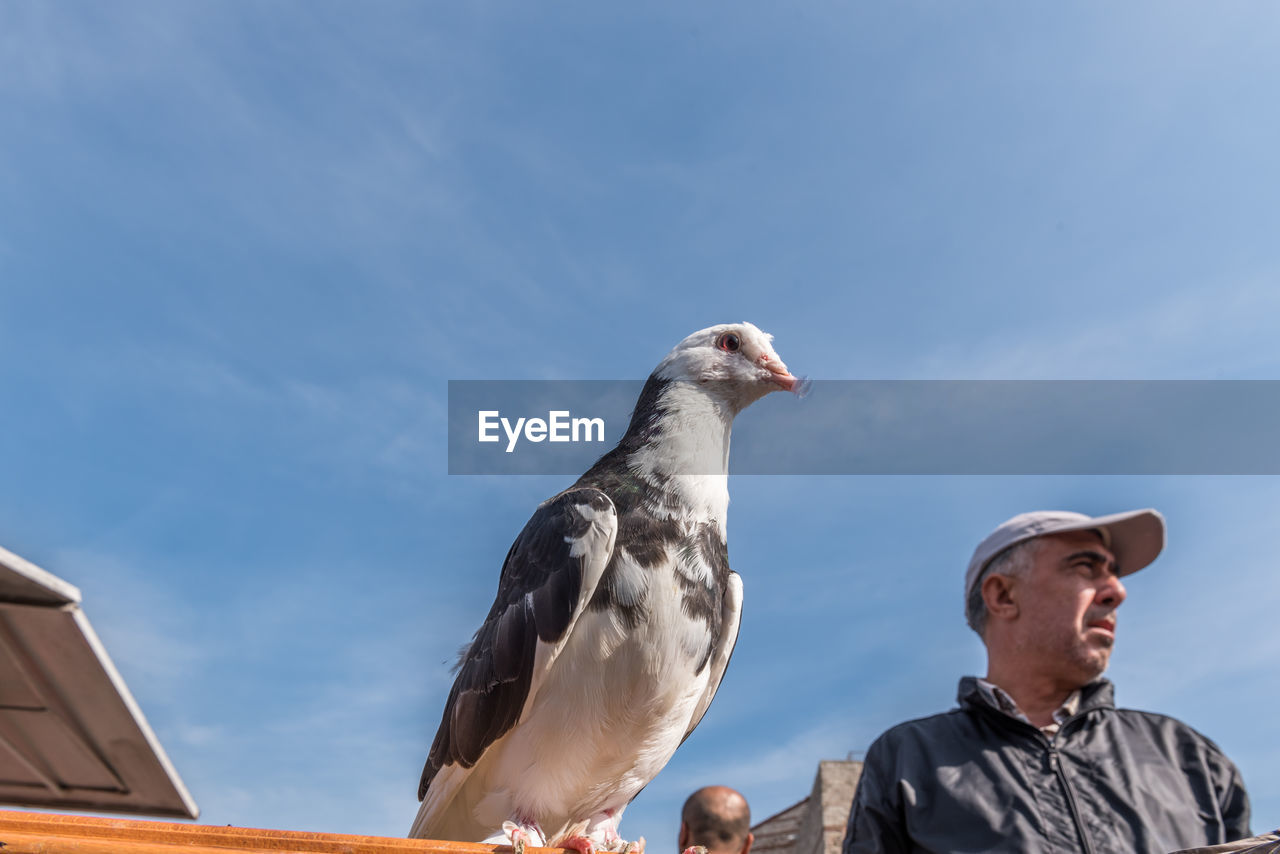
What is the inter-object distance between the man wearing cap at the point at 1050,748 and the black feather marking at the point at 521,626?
1.71 metres

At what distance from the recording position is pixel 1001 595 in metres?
4.89

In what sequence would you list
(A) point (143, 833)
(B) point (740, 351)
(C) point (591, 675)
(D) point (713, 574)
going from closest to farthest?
(A) point (143, 833) < (C) point (591, 675) < (D) point (713, 574) < (B) point (740, 351)

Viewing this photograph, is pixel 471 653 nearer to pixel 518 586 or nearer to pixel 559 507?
pixel 518 586

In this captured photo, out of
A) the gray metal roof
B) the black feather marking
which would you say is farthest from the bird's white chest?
the gray metal roof

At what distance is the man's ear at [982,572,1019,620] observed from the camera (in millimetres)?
4797

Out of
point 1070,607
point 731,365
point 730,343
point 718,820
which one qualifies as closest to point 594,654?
point 731,365

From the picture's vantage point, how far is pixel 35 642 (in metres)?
4.63

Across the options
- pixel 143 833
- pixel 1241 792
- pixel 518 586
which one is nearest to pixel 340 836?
pixel 143 833

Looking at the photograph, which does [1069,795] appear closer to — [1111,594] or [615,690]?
[1111,594]

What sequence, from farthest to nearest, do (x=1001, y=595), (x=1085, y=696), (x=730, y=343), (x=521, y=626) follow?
1. (x=730, y=343)
2. (x=1001, y=595)
3. (x=1085, y=696)
4. (x=521, y=626)

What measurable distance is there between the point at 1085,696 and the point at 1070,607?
42 centimetres

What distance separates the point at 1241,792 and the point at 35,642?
5.77 metres

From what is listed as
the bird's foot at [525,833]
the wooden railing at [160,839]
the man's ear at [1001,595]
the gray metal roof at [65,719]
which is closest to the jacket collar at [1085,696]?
the man's ear at [1001,595]

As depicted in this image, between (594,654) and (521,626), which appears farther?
(521,626)
